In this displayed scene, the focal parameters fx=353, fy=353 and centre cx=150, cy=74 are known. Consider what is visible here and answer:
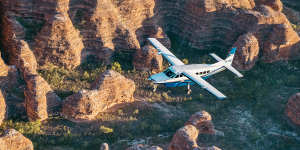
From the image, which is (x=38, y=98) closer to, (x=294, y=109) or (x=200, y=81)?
(x=200, y=81)

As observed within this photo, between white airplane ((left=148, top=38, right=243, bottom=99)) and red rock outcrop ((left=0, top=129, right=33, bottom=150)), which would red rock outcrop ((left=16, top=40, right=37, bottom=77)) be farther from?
white airplane ((left=148, top=38, right=243, bottom=99))

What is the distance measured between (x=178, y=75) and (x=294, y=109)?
11035mm

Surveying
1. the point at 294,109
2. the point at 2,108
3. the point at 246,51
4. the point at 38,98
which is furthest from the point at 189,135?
the point at 246,51

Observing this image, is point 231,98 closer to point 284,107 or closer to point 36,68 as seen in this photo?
point 284,107

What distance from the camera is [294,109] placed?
106 feet

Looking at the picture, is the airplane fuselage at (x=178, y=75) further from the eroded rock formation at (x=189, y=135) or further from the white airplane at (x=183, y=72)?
the eroded rock formation at (x=189, y=135)

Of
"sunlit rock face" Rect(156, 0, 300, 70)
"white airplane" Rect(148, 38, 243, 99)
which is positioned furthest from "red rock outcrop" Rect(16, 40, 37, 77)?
"sunlit rock face" Rect(156, 0, 300, 70)

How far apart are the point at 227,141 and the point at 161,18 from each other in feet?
59.6

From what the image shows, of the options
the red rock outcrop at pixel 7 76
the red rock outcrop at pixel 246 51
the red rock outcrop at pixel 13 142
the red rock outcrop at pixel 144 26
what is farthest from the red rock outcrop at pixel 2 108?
the red rock outcrop at pixel 246 51

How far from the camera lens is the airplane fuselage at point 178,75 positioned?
3356 cm

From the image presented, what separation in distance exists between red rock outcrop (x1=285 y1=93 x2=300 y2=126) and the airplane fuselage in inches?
323

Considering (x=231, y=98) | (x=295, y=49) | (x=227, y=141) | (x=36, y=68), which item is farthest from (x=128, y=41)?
(x=295, y=49)

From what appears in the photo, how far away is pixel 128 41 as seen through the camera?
36719 millimetres

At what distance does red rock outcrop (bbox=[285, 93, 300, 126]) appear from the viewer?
3184 centimetres
